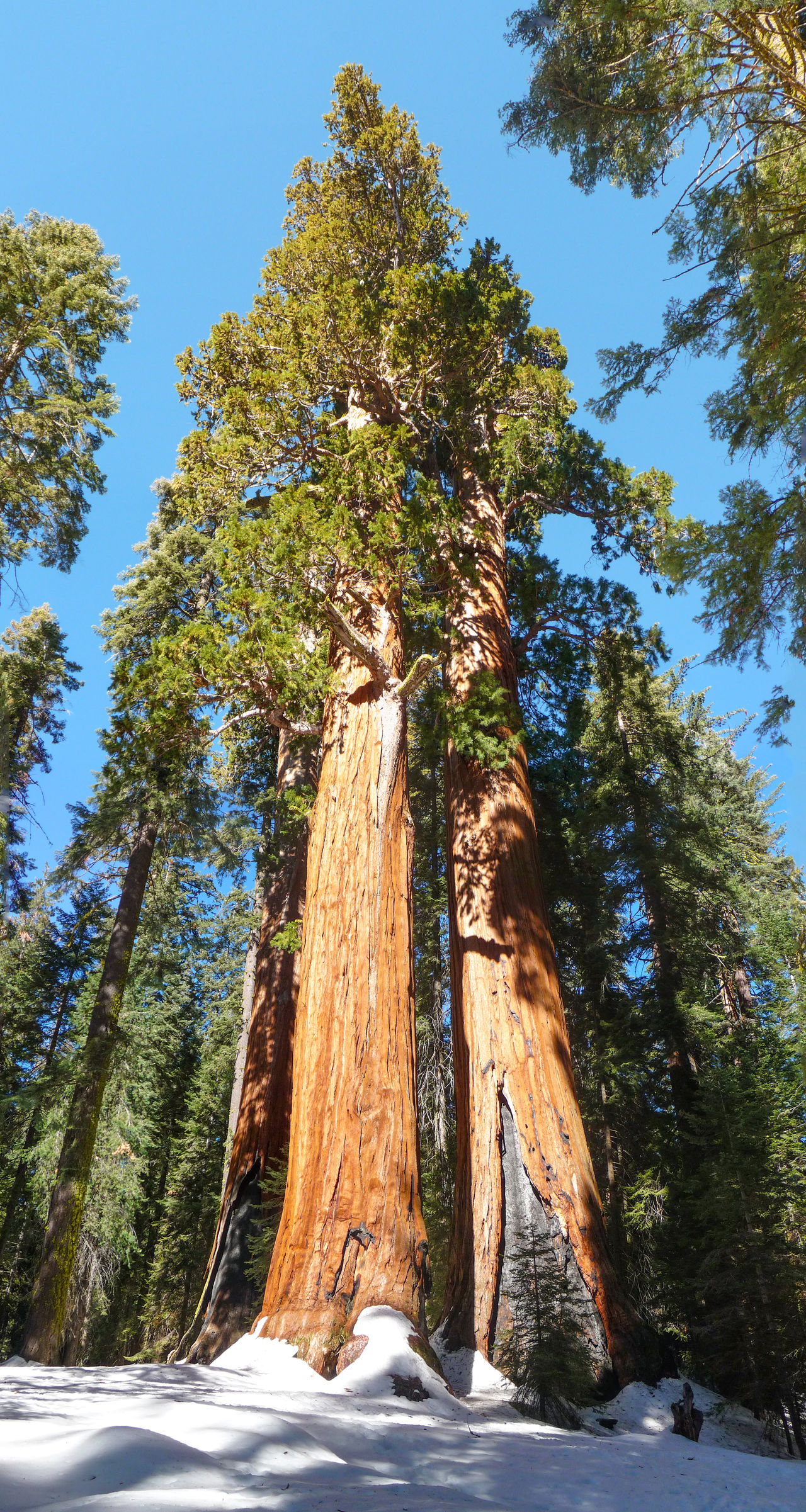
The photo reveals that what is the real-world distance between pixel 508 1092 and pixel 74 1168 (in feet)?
18.8

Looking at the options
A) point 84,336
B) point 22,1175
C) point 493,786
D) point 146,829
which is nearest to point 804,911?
point 493,786

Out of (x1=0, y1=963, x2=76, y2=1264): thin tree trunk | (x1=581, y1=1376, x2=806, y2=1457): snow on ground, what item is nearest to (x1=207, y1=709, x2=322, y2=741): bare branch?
(x1=581, y1=1376, x2=806, y2=1457): snow on ground

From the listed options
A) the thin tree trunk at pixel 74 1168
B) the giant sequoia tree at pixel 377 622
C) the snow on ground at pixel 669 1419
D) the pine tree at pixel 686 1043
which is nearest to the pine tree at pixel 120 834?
the thin tree trunk at pixel 74 1168

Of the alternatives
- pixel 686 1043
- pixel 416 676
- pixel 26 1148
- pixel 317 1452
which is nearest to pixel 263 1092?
pixel 416 676

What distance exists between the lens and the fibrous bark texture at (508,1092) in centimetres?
469

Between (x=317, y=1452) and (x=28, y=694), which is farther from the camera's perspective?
(x=28, y=694)

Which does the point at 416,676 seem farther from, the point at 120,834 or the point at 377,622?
the point at 120,834

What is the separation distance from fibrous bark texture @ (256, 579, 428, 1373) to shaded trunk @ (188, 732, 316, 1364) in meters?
1.46

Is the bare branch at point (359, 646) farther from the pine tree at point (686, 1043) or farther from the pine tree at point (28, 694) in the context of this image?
the pine tree at point (28, 694)

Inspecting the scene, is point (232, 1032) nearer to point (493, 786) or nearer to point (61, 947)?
point (61, 947)

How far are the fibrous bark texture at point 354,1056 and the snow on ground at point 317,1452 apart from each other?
0.71 ft

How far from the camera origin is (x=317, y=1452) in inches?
72.0

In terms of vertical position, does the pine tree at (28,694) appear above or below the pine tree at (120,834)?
above

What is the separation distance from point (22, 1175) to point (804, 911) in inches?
718
